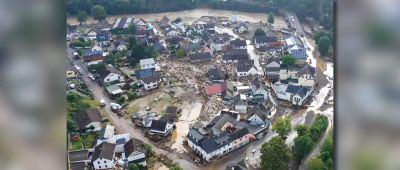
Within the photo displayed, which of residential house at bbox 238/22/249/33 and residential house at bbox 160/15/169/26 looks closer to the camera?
residential house at bbox 238/22/249/33

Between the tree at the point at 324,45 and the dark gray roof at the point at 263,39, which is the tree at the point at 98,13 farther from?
the tree at the point at 324,45

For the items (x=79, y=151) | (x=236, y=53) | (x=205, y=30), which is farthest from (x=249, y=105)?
(x=205, y=30)

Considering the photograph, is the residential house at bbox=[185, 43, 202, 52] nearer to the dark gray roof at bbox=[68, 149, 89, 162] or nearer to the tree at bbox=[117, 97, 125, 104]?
the tree at bbox=[117, 97, 125, 104]

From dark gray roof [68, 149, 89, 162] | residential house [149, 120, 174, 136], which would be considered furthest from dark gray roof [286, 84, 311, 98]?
dark gray roof [68, 149, 89, 162]

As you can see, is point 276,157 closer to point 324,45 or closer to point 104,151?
point 104,151
